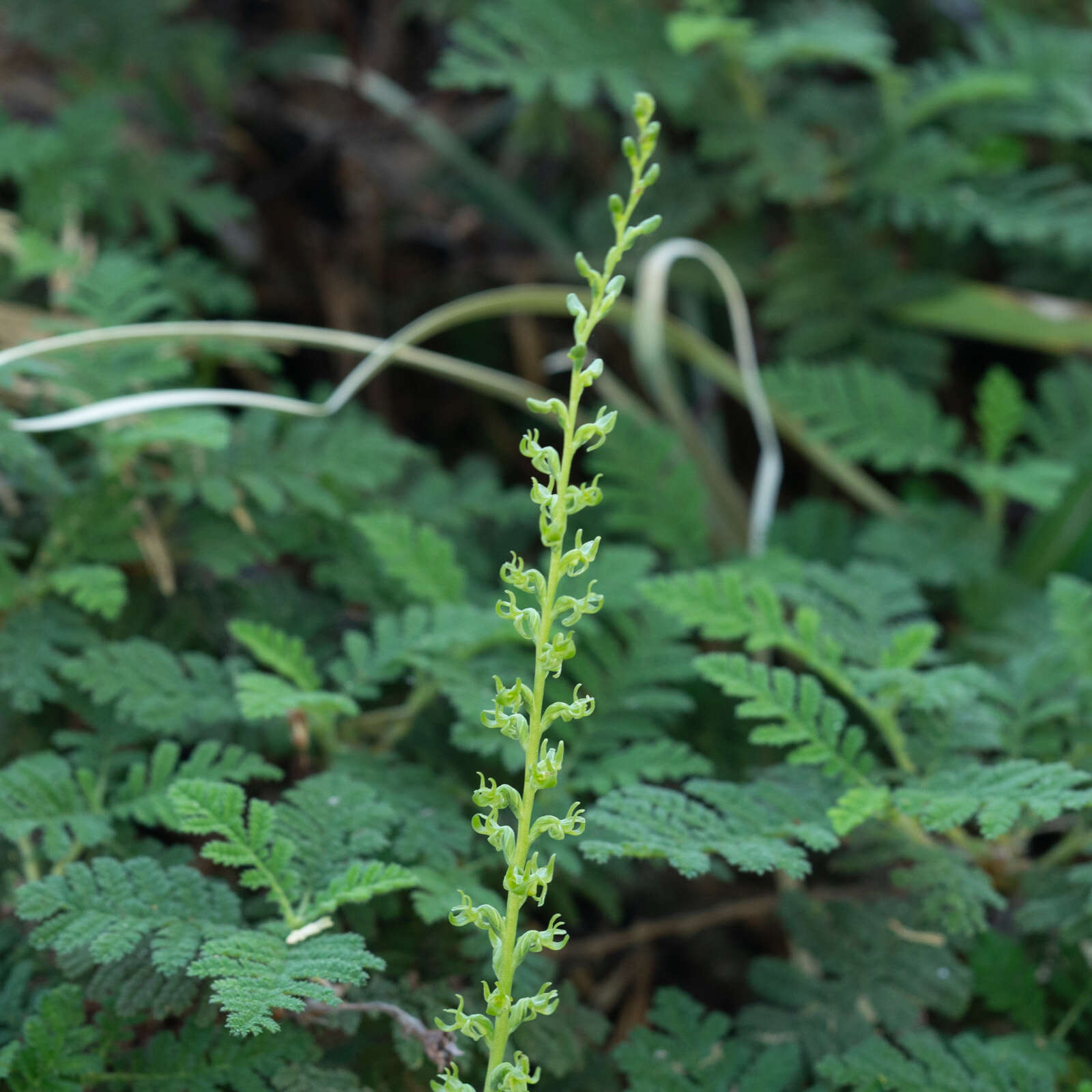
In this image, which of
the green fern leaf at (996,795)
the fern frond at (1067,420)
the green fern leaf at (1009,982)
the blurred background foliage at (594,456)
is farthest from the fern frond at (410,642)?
the fern frond at (1067,420)

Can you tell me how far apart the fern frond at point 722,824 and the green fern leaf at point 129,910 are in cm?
32

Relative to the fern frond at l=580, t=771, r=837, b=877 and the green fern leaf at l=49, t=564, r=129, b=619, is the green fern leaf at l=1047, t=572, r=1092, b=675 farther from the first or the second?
the green fern leaf at l=49, t=564, r=129, b=619

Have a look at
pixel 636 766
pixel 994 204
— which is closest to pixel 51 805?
pixel 636 766

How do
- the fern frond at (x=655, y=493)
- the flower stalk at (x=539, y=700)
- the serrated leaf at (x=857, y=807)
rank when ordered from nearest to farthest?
the flower stalk at (x=539, y=700) < the serrated leaf at (x=857, y=807) < the fern frond at (x=655, y=493)

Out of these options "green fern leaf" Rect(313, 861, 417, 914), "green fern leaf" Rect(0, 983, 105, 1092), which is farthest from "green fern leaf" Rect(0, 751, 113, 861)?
"green fern leaf" Rect(313, 861, 417, 914)

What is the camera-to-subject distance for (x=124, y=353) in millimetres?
1440

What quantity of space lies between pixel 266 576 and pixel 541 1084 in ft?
2.27

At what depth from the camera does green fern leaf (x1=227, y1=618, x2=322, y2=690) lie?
1116 millimetres

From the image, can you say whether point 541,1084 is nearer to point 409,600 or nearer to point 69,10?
point 409,600

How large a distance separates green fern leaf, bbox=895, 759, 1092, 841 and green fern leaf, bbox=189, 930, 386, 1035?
0.49 metres

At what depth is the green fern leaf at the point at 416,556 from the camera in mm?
1250

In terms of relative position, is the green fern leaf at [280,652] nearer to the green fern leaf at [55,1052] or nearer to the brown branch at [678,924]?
the green fern leaf at [55,1052]

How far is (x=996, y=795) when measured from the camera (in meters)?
0.96

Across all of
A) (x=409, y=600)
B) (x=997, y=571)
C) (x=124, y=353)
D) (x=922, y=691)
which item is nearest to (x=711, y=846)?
(x=922, y=691)
